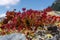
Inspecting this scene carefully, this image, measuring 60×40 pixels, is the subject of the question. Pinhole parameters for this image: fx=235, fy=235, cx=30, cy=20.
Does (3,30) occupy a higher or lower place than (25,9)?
lower

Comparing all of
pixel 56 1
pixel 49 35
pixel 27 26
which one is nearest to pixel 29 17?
pixel 27 26

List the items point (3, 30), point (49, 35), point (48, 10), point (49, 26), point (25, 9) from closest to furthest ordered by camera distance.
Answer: point (49, 35) → point (49, 26) → point (3, 30) → point (25, 9) → point (48, 10)

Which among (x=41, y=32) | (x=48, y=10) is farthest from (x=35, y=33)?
(x=48, y=10)

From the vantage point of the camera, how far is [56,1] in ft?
58.4

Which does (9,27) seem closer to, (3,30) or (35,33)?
(3,30)

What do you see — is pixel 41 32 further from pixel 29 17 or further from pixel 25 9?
pixel 25 9

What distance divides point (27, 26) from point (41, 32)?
1.52 metres

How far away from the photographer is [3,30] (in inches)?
430

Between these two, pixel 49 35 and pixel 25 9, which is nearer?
pixel 49 35

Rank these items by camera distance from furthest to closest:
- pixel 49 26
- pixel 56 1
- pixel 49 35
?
pixel 56 1 < pixel 49 26 < pixel 49 35

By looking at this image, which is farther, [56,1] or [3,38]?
[56,1]

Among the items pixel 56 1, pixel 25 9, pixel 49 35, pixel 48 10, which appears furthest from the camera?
pixel 56 1

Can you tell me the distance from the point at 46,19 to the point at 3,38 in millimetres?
3956

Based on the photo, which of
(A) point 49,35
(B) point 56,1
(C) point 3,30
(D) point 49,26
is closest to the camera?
(A) point 49,35
